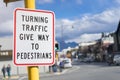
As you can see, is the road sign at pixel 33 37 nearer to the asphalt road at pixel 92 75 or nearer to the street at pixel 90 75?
the asphalt road at pixel 92 75

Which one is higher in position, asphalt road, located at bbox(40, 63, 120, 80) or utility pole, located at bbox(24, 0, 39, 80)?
utility pole, located at bbox(24, 0, 39, 80)

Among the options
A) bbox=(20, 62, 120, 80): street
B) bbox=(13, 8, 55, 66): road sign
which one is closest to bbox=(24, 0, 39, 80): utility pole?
bbox=(13, 8, 55, 66): road sign

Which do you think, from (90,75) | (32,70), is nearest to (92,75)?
(90,75)

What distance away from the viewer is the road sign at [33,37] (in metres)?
4.68

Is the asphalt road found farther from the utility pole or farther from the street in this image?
the utility pole

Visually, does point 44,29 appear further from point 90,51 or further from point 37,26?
point 90,51

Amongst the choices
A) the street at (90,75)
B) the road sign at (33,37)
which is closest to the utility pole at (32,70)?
the road sign at (33,37)

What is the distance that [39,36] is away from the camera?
477 cm

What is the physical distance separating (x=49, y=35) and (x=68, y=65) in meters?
69.6

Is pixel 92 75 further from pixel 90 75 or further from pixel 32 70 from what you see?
pixel 32 70

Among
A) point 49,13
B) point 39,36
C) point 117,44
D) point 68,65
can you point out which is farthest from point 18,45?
point 117,44

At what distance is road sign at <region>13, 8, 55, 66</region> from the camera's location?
15.3ft

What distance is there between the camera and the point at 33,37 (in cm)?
473

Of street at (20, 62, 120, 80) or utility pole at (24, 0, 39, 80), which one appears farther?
street at (20, 62, 120, 80)
